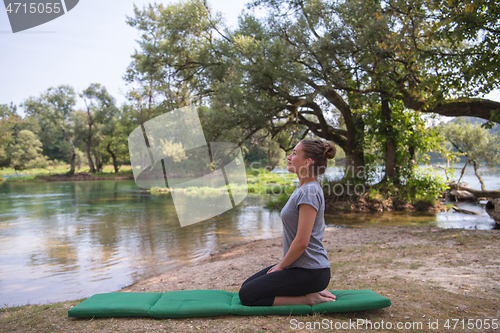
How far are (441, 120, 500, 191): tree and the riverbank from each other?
49.7 ft

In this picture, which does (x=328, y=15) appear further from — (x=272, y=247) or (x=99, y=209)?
(x=99, y=209)

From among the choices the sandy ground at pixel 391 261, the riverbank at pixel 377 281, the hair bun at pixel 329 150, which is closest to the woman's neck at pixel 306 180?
the hair bun at pixel 329 150

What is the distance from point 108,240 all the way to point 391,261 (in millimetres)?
7502

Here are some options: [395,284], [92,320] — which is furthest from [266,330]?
[395,284]

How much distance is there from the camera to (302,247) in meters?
2.55

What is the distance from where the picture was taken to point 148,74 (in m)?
15.2

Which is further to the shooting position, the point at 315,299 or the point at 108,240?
the point at 108,240

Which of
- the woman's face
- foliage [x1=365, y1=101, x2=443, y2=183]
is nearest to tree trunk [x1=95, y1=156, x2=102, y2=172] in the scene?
foliage [x1=365, y1=101, x2=443, y2=183]

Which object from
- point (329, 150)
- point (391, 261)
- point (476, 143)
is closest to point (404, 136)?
point (391, 261)

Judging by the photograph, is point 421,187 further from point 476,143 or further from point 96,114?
point 96,114

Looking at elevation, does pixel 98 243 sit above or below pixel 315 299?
below

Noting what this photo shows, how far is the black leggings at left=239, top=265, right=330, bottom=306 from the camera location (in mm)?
2648

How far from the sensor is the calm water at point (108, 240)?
19.3ft

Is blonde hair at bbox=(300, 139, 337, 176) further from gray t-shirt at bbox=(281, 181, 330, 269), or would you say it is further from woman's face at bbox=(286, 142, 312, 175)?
gray t-shirt at bbox=(281, 181, 330, 269)
